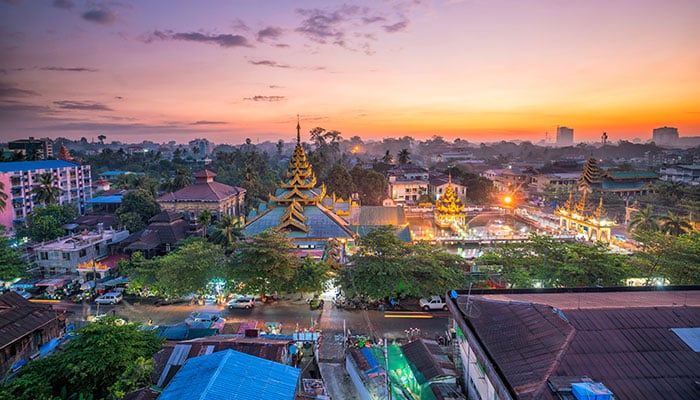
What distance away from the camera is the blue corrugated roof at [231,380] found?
39.3 ft

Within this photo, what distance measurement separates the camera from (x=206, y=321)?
23.8 m

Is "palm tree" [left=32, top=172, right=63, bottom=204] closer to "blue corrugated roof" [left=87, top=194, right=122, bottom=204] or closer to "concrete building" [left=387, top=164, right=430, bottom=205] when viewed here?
"blue corrugated roof" [left=87, top=194, right=122, bottom=204]

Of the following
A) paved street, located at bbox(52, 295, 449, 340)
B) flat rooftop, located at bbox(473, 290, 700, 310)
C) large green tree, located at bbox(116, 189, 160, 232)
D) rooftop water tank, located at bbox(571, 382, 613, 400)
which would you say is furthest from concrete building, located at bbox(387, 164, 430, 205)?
rooftop water tank, located at bbox(571, 382, 613, 400)

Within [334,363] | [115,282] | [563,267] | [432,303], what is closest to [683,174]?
[563,267]

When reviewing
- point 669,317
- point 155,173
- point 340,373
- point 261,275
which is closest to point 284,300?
point 261,275

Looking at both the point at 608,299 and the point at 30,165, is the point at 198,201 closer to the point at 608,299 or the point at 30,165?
the point at 30,165

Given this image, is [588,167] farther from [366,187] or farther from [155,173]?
[155,173]

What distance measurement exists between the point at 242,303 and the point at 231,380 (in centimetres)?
1525

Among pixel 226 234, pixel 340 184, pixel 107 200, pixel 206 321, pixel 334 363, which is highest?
pixel 340 184

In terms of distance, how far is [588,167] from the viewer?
201ft

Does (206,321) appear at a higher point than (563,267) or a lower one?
lower

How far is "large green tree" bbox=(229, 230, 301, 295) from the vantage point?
26062 mm

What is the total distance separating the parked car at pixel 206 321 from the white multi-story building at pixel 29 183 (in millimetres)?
42708

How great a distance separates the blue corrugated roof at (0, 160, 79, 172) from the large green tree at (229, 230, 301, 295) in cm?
4789
